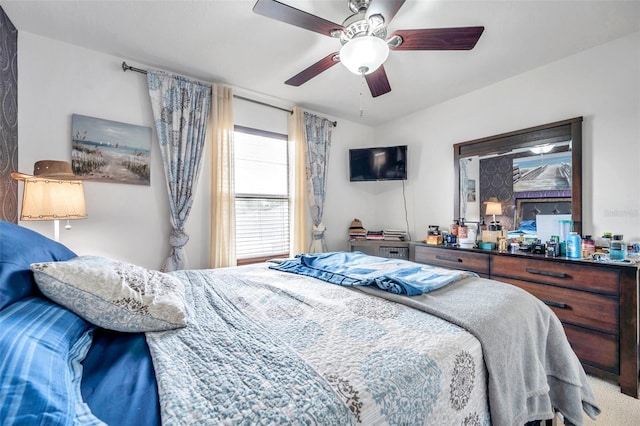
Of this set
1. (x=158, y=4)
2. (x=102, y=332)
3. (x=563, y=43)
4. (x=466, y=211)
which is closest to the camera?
(x=102, y=332)

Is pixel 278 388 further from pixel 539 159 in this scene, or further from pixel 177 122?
pixel 539 159

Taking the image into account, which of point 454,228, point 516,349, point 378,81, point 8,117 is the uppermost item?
point 378,81

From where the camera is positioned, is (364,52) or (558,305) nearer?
(364,52)

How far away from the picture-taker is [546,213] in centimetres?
249

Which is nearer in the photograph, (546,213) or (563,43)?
(563,43)

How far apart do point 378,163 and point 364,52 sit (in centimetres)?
226

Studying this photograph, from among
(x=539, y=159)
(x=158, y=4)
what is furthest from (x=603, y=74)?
(x=158, y=4)

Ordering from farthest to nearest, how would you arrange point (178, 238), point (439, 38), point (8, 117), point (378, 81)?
point (178, 238)
point (378, 81)
point (8, 117)
point (439, 38)

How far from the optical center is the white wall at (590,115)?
2.09 meters

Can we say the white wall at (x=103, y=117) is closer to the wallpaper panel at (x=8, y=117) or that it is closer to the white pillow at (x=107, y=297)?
the wallpaper panel at (x=8, y=117)

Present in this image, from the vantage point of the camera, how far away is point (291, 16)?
1.52 m

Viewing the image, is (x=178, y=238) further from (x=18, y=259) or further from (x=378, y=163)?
(x=378, y=163)

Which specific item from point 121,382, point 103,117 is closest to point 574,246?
point 121,382

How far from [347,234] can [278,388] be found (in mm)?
3370
